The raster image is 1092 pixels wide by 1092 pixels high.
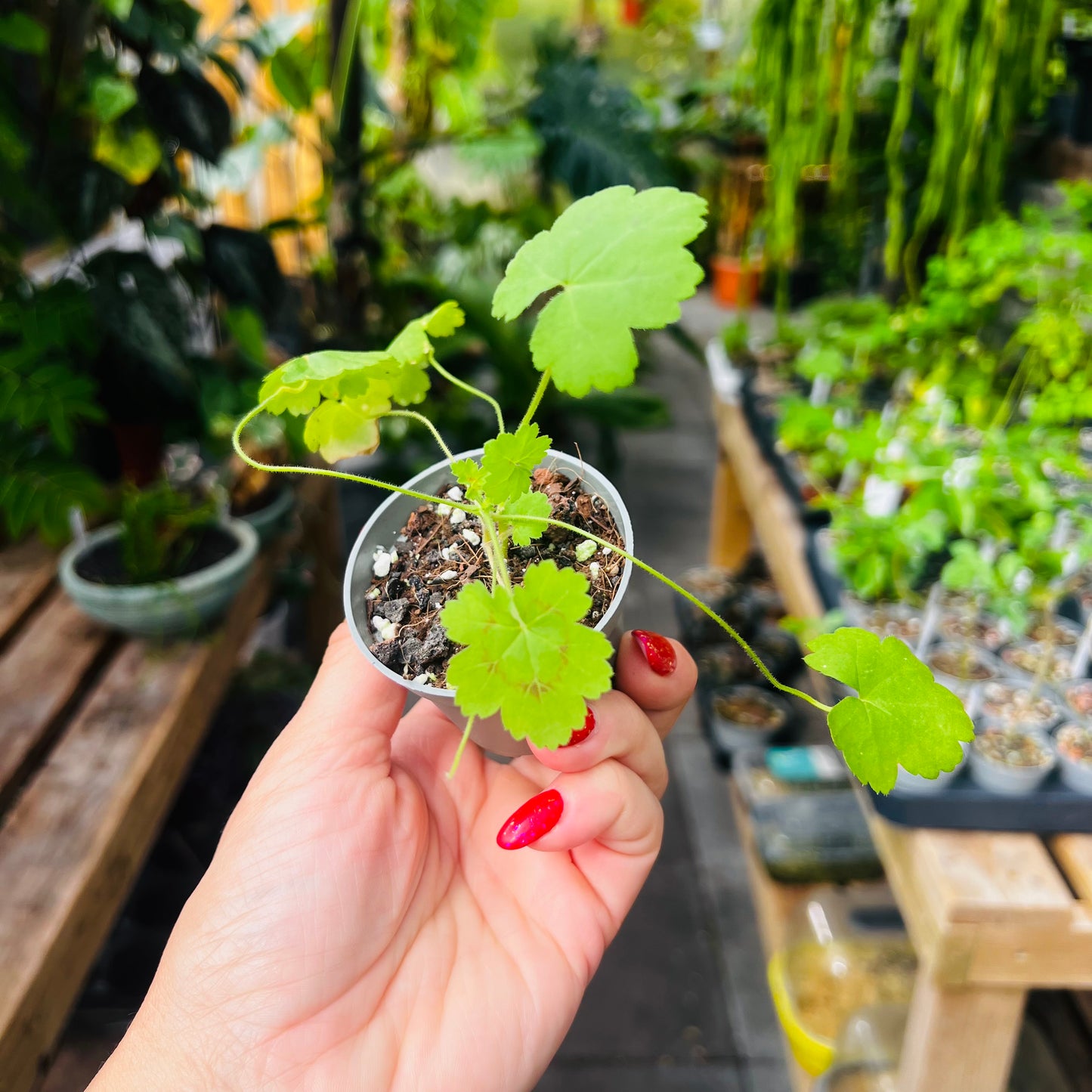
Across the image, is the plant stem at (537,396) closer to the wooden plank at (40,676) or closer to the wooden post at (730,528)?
the wooden plank at (40,676)

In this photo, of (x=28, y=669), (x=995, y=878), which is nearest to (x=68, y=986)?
(x=28, y=669)

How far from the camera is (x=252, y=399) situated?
3.84 feet

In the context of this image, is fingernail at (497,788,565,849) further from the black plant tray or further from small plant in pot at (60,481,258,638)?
small plant in pot at (60,481,258,638)

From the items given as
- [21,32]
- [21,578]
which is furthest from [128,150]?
[21,578]

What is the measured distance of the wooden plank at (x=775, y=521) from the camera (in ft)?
4.16

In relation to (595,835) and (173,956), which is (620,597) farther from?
(173,956)

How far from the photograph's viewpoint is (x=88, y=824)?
879 mm

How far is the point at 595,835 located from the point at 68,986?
548mm

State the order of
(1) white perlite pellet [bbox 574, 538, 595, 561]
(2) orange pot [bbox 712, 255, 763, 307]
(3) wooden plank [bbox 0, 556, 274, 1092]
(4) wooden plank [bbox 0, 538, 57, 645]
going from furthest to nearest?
(2) orange pot [bbox 712, 255, 763, 307], (4) wooden plank [bbox 0, 538, 57, 645], (3) wooden plank [bbox 0, 556, 274, 1092], (1) white perlite pellet [bbox 574, 538, 595, 561]

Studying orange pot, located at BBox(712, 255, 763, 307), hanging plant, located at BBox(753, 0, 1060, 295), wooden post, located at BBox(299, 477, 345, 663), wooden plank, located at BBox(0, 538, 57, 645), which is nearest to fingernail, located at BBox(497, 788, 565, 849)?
wooden plank, located at BBox(0, 538, 57, 645)

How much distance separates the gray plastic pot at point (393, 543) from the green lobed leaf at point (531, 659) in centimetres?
6

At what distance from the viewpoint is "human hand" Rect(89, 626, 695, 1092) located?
21.1 inches

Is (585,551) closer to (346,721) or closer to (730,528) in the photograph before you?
(346,721)

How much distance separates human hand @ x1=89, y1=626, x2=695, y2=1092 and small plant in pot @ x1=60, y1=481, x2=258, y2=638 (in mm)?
582
